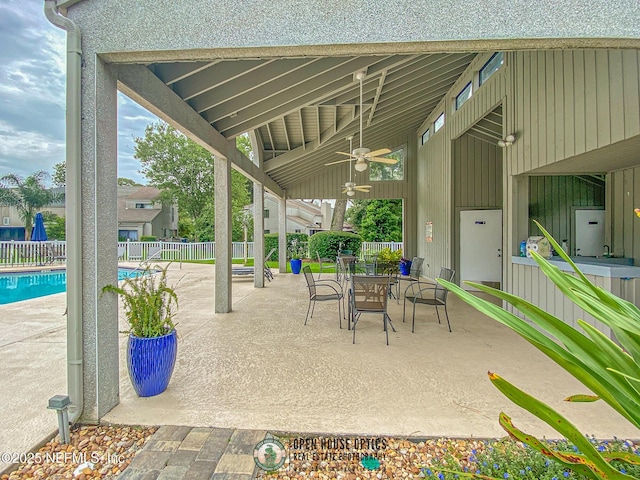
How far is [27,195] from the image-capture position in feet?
61.0

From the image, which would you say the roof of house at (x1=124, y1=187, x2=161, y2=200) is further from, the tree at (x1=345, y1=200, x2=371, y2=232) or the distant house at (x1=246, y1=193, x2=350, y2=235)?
the tree at (x1=345, y1=200, x2=371, y2=232)

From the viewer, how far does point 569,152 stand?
12.6 ft

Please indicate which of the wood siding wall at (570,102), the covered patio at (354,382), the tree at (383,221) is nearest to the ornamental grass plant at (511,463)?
the covered patio at (354,382)

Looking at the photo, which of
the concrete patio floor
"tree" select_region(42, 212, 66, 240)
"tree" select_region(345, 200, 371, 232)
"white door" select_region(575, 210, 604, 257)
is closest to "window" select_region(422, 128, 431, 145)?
"white door" select_region(575, 210, 604, 257)

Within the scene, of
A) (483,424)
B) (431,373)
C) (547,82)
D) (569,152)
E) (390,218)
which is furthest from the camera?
(390,218)

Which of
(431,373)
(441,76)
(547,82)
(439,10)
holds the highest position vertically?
(441,76)

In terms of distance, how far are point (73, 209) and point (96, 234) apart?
0.21 meters

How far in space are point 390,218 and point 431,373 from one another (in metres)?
16.4

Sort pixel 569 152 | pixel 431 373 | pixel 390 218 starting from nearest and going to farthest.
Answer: pixel 431 373
pixel 569 152
pixel 390 218

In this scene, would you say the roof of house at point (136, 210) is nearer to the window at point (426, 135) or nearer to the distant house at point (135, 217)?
the distant house at point (135, 217)

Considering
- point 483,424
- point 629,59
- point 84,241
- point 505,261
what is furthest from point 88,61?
point 505,261

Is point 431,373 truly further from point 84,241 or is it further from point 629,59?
point 629,59

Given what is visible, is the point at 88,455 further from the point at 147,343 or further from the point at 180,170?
the point at 180,170

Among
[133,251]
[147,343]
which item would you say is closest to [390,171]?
[147,343]
